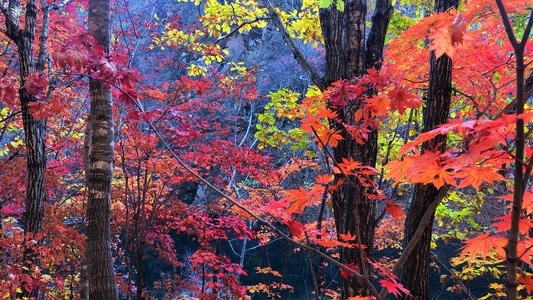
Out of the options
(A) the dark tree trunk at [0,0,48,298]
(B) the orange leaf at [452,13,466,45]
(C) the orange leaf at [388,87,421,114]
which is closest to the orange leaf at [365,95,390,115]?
(C) the orange leaf at [388,87,421,114]

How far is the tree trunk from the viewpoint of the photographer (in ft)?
8.65

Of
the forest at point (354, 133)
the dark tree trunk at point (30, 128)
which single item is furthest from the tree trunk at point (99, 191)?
the dark tree trunk at point (30, 128)

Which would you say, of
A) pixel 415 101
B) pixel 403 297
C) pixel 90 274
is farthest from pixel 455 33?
pixel 90 274

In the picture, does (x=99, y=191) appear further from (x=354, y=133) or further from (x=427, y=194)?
(x=427, y=194)

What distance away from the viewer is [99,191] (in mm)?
2664

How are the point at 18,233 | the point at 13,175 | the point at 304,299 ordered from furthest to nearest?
the point at 304,299 → the point at 13,175 → the point at 18,233

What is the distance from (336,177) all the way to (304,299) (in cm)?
964

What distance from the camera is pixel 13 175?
212 inches

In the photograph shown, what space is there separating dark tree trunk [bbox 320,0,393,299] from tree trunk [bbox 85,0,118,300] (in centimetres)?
174

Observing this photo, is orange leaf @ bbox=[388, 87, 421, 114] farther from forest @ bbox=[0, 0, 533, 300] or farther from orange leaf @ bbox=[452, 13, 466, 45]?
orange leaf @ bbox=[452, 13, 466, 45]

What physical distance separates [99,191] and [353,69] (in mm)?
2112

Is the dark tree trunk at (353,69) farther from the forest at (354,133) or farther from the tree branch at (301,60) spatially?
the tree branch at (301,60)

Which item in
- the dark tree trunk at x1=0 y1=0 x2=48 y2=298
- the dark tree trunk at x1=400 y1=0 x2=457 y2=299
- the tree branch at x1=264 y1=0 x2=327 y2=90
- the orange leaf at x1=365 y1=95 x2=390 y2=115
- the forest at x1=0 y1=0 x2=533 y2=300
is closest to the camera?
the forest at x1=0 y1=0 x2=533 y2=300

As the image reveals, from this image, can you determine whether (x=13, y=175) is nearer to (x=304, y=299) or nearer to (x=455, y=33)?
(x=455, y=33)
